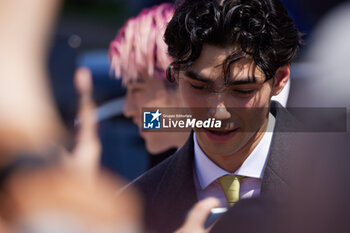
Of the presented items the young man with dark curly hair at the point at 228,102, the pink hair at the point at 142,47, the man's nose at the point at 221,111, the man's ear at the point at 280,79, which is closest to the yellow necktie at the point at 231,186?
the young man with dark curly hair at the point at 228,102

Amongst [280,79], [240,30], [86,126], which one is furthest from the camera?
[86,126]

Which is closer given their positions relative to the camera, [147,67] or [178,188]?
[178,188]

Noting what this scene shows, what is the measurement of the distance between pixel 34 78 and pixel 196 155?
2.10 ft

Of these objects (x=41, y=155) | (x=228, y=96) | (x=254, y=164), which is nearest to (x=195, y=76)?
(x=228, y=96)

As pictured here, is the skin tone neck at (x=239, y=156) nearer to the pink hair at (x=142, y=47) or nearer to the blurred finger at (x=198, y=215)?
the blurred finger at (x=198, y=215)

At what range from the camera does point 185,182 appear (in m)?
1.58

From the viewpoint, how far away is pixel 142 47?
1678 mm

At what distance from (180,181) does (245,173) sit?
22cm

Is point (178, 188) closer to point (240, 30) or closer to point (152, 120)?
point (152, 120)

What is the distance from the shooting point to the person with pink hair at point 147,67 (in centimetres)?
162

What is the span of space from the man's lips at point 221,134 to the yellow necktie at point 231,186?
138 millimetres

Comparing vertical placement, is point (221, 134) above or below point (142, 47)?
below

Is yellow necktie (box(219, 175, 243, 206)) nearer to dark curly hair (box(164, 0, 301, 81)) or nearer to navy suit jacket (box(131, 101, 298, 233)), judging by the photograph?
navy suit jacket (box(131, 101, 298, 233))

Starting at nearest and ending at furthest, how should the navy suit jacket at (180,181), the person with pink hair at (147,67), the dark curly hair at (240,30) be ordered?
the dark curly hair at (240,30)
the navy suit jacket at (180,181)
the person with pink hair at (147,67)
